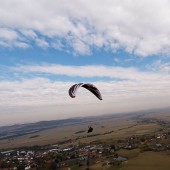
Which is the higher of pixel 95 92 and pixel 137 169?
pixel 95 92

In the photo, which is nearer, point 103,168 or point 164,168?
point 164,168

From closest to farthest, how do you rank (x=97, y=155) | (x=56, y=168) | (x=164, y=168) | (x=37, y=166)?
(x=164, y=168) → (x=56, y=168) → (x=37, y=166) → (x=97, y=155)

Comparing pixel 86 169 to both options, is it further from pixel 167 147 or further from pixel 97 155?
pixel 167 147

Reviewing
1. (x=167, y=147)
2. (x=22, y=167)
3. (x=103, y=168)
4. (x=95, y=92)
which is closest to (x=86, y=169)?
(x=103, y=168)

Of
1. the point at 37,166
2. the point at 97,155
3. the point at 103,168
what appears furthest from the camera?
the point at 97,155

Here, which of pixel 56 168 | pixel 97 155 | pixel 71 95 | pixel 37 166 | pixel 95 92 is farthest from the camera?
pixel 97 155

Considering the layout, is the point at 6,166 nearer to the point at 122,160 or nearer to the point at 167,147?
the point at 122,160

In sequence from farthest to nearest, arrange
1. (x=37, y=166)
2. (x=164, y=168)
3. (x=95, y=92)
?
(x=37, y=166) → (x=164, y=168) → (x=95, y=92)

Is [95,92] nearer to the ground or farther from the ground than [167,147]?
farther from the ground

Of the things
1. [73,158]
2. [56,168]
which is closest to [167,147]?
[73,158]
